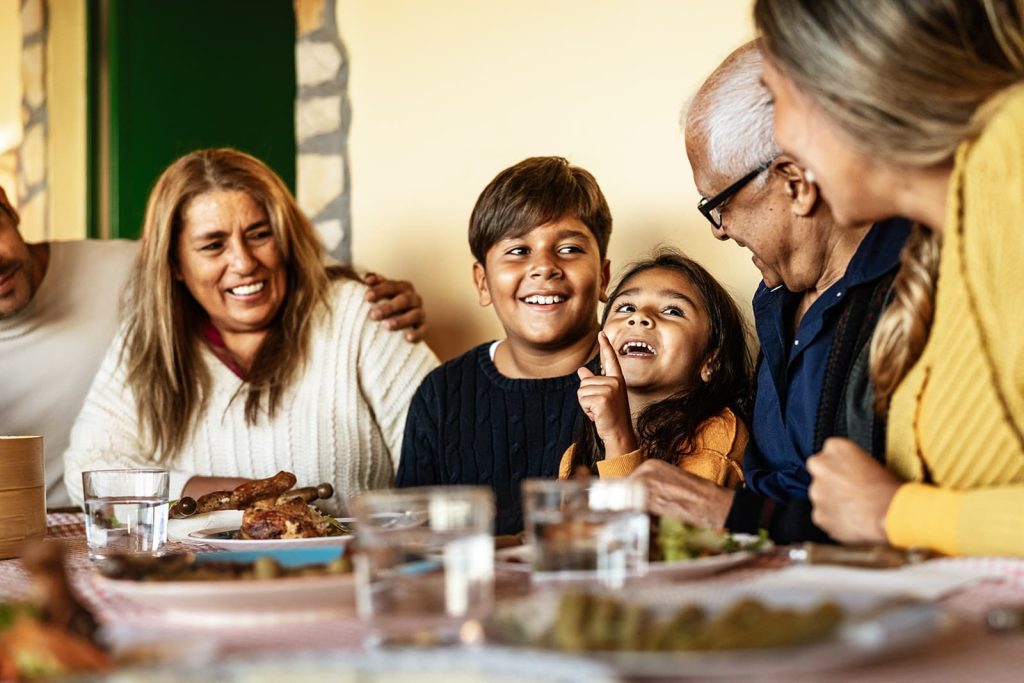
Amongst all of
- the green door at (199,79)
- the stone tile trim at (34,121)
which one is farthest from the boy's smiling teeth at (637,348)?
the stone tile trim at (34,121)

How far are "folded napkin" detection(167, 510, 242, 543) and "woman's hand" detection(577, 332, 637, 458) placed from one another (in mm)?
652

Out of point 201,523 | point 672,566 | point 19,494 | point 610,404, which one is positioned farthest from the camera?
point 610,404

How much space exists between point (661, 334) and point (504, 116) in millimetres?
927

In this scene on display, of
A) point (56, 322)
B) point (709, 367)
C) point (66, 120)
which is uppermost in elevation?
point (66, 120)

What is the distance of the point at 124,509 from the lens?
1.45m

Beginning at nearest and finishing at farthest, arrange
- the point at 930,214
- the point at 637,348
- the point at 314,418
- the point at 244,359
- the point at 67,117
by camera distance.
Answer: the point at 930,214
the point at 637,348
the point at 314,418
the point at 244,359
the point at 67,117

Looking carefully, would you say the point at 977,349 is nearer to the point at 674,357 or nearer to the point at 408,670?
the point at 408,670

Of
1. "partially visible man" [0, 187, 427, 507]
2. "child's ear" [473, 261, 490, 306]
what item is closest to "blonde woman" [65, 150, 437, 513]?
"partially visible man" [0, 187, 427, 507]

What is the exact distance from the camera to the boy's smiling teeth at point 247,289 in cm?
280

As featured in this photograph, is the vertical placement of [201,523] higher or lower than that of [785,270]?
lower

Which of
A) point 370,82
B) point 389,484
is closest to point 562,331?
point 389,484

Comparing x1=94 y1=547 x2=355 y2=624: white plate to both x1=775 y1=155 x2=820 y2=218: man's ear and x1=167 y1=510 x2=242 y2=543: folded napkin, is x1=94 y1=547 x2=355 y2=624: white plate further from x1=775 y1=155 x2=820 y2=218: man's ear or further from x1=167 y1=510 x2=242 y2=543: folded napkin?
x1=775 y1=155 x2=820 y2=218: man's ear

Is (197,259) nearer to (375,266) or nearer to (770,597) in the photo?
(375,266)

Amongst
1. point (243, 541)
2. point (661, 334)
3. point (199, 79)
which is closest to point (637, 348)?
point (661, 334)
